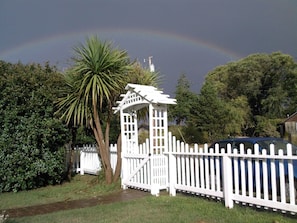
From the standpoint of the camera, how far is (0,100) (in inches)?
395

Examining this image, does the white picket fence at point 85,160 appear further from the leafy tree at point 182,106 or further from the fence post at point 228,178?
the leafy tree at point 182,106

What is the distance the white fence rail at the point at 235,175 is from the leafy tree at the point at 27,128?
4289 millimetres

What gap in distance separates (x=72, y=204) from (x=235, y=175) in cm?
402

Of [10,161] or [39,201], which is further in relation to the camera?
[10,161]

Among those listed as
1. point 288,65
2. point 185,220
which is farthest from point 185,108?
point 185,220

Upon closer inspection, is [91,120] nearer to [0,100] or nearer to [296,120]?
[0,100]

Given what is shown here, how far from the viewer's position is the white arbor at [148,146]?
884 cm

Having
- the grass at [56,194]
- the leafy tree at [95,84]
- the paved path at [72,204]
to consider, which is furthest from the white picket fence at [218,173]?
the leafy tree at [95,84]

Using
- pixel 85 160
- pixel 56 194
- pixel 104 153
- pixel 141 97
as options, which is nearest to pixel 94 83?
pixel 141 97

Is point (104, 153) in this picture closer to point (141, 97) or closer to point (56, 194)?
point (56, 194)

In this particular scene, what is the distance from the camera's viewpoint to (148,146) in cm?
910

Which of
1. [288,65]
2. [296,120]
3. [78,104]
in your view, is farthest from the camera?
[288,65]

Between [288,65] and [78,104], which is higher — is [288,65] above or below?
above

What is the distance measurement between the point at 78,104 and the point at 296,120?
34325 mm
